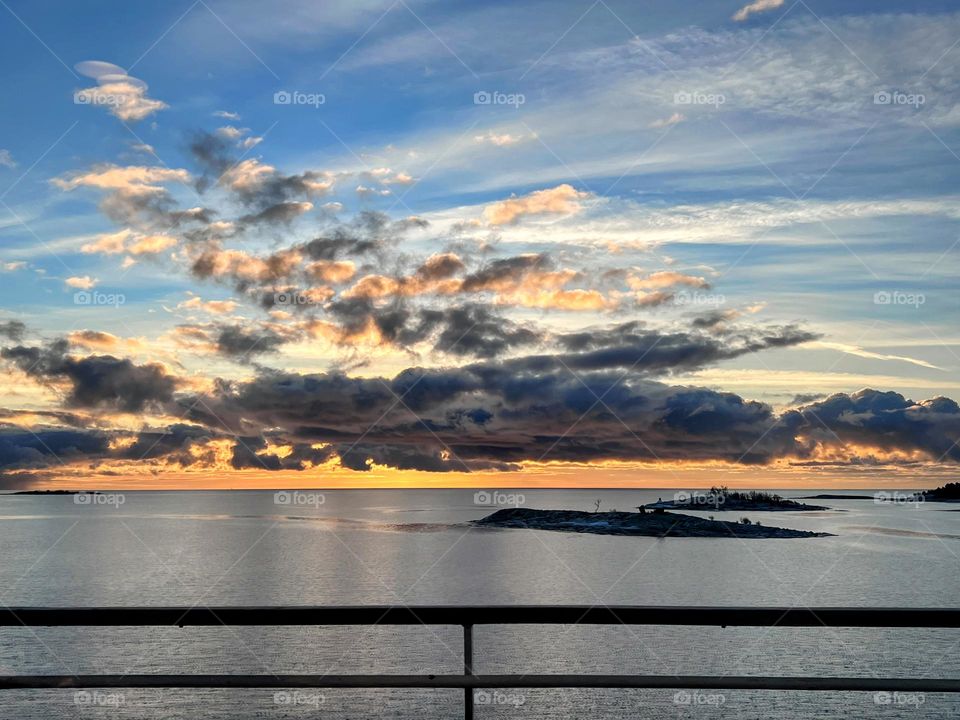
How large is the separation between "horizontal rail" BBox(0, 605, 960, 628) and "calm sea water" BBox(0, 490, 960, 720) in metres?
4.80

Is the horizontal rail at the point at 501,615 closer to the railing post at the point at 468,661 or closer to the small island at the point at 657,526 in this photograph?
the railing post at the point at 468,661

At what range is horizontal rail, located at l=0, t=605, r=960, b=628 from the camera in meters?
5.53

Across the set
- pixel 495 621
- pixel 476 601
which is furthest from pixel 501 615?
pixel 476 601

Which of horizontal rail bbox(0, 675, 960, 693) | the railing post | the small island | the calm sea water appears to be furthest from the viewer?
the small island

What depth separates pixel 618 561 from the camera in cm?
11556

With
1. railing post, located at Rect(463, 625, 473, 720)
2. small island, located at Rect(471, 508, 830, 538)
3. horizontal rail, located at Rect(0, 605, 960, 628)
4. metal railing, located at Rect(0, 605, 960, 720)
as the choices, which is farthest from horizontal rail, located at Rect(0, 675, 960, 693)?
small island, located at Rect(471, 508, 830, 538)

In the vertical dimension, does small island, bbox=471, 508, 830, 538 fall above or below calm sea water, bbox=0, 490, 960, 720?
above

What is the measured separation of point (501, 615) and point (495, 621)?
21 cm

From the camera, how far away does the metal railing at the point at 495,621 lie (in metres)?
5.52

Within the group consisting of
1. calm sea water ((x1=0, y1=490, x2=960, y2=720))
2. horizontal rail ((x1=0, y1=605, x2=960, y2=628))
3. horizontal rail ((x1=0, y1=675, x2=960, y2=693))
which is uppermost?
horizontal rail ((x1=0, y1=605, x2=960, y2=628))

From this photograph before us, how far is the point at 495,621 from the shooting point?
18.7ft

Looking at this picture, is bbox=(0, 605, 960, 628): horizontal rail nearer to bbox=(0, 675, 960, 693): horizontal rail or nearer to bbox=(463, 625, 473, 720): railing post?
bbox=(463, 625, 473, 720): railing post

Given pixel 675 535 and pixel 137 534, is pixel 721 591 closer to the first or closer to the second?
pixel 675 535

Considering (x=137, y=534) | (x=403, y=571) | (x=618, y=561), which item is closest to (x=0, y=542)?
(x=137, y=534)
